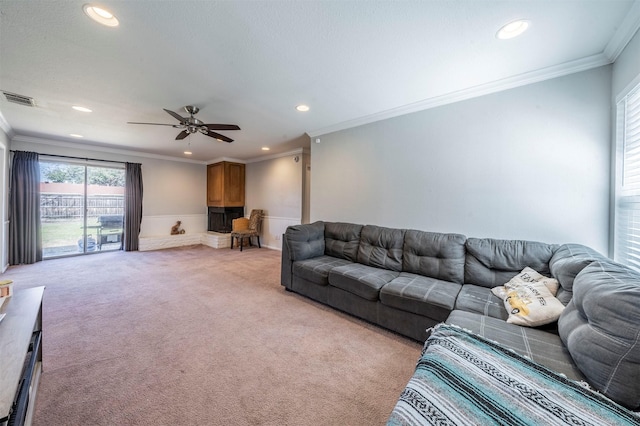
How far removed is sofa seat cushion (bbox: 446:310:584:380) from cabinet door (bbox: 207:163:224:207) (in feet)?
21.0

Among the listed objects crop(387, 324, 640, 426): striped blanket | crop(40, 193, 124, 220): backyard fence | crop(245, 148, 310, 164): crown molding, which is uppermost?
crop(245, 148, 310, 164): crown molding

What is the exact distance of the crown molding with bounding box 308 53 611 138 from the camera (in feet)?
7.06

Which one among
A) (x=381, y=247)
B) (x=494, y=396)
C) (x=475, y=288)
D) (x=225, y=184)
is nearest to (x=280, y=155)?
(x=225, y=184)

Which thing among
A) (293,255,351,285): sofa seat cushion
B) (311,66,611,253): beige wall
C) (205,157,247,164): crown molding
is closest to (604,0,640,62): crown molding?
(311,66,611,253): beige wall

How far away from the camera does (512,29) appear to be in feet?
5.86

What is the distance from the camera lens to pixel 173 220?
6.85 meters

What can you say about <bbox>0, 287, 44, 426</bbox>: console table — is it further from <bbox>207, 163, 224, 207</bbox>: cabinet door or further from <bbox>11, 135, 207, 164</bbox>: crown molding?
<bbox>207, 163, 224, 207</bbox>: cabinet door

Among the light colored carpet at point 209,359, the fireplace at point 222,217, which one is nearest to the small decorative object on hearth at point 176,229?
the fireplace at point 222,217

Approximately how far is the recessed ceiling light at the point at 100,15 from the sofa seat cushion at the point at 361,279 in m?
2.81

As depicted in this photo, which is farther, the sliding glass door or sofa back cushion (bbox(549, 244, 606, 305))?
the sliding glass door

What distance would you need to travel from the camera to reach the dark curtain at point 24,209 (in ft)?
14.7

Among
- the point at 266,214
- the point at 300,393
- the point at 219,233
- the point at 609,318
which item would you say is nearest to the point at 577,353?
the point at 609,318

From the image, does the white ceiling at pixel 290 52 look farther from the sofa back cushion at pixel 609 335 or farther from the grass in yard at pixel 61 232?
the grass in yard at pixel 61 232

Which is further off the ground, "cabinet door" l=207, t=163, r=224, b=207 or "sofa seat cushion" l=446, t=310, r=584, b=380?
"cabinet door" l=207, t=163, r=224, b=207
